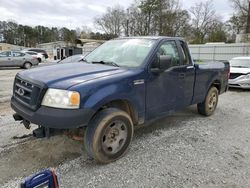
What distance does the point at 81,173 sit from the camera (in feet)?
10.1

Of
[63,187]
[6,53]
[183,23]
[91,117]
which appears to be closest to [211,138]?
[91,117]

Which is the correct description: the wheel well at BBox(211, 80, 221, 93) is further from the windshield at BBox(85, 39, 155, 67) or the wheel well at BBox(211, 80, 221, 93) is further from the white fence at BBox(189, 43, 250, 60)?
the white fence at BBox(189, 43, 250, 60)

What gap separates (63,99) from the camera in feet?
9.34

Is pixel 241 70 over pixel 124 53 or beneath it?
beneath

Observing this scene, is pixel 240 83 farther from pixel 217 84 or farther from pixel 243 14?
pixel 243 14

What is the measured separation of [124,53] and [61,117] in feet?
5.76

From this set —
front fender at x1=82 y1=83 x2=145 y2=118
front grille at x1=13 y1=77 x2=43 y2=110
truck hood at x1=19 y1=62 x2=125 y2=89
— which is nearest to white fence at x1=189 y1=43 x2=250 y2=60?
front fender at x1=82 y1=83 x2=145 y2=118

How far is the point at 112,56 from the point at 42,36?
280ft

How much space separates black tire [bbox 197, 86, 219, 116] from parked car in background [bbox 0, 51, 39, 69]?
16.8 m

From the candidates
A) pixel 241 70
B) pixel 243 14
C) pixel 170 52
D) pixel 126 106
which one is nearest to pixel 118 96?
pixel 126 106

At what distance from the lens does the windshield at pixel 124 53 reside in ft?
12.6

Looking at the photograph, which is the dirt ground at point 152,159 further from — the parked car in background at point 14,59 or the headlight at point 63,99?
the parked car in background at point 14,59

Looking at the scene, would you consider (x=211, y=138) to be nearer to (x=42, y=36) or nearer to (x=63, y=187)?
(x=63, y=187)

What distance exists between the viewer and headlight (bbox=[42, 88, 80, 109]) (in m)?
2.83
